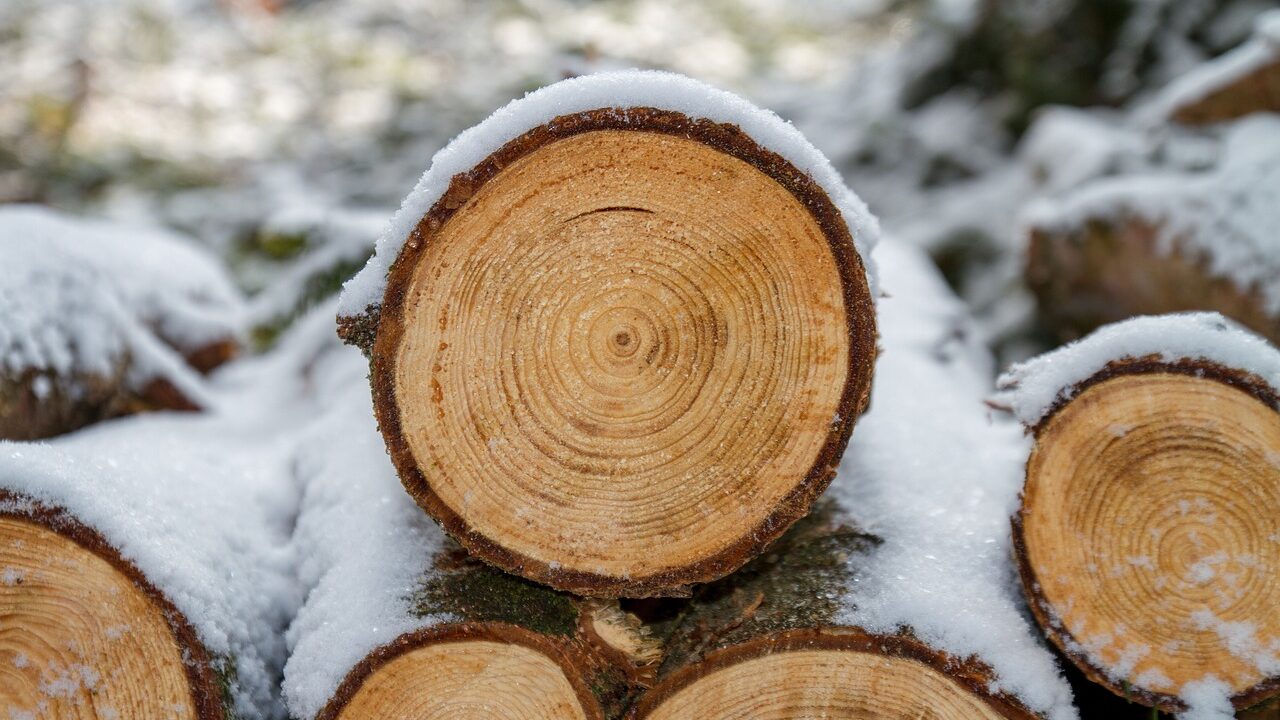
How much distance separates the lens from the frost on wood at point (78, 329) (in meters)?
1.95

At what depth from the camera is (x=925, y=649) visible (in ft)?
4.21

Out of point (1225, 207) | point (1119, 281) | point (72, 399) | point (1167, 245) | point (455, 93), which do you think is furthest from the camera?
point (455, 93)

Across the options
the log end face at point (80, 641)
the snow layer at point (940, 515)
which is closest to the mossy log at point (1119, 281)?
the snow layer at point (940, 515)

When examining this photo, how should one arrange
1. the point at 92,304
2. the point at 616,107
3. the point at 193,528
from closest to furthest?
the point at 616,107 → the point at 193,528 → the point at 92,304

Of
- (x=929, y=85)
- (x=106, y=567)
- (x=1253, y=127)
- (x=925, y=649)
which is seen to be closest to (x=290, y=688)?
(x=106, y=567)

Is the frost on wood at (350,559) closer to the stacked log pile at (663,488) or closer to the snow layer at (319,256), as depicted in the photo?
the stacked log pile at (663,488)

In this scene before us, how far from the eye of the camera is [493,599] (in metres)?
1.37

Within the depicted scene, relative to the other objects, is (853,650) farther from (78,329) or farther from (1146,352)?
(78,329)

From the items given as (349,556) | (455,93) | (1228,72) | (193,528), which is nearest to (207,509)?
(193,528)

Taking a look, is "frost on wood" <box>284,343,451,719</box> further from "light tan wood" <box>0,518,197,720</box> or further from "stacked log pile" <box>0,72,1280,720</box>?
"light tan wood" <box>0,518,197,720</box>

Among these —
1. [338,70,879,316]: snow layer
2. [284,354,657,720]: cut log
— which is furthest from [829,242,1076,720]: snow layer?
[338,70,879,316]: snow layer

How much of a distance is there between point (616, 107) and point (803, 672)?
895 millimetres

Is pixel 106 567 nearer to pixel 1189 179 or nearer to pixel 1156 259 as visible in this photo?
pixel 1156 259

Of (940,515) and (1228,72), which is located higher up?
(1228,72)
